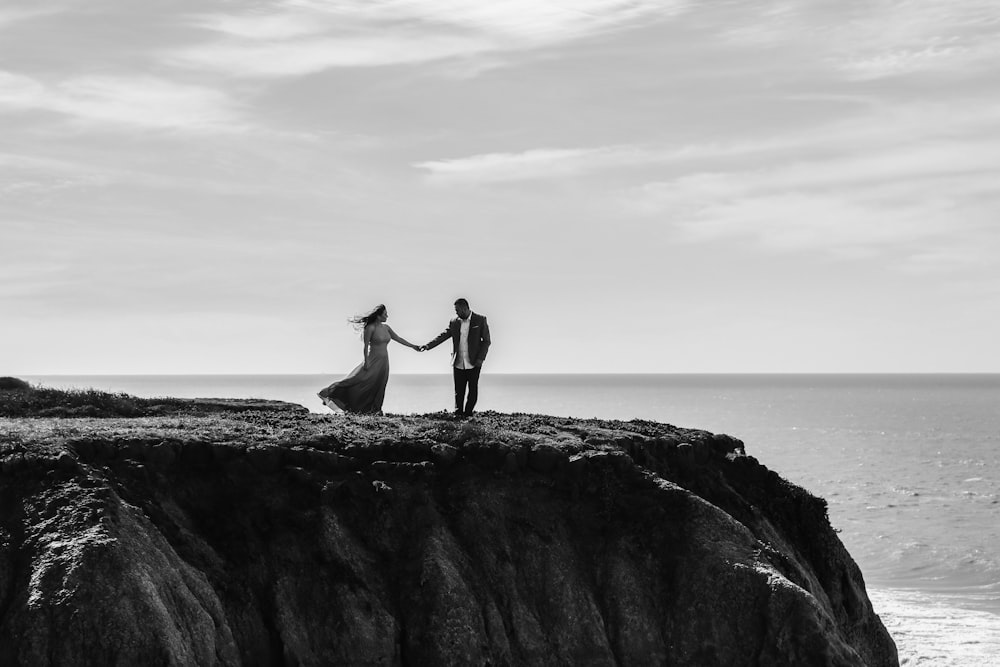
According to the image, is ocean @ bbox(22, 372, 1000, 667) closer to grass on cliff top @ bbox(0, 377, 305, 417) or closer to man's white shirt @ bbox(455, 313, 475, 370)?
grass on cliff top @ bbox(0, 377, 305, 417)

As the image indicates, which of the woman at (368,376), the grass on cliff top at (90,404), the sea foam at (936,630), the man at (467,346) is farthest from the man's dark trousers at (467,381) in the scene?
the sea foam at (936,630)

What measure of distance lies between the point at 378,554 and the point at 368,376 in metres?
10.00

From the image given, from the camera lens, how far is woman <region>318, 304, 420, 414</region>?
30.0m

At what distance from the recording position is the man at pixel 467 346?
2816cm

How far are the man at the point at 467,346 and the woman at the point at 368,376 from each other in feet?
6.41

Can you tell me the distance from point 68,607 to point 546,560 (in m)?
8.06

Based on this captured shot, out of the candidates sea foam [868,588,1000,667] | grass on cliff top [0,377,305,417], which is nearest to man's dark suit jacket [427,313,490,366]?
grass on cliff top [0,377,305,417]

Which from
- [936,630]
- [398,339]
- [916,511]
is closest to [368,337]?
[398,339]

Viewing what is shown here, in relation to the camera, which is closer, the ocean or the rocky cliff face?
the rocky cliff face

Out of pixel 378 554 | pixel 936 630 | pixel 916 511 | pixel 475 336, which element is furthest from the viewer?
pixel 916 511

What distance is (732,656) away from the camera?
2041 cm

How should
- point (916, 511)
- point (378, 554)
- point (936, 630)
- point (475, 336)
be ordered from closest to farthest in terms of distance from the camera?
1. point (378, 554)
2. point (475, 336)
3. point (936, 630)
4. point (916, 511)

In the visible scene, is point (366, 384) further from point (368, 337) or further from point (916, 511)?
point (916, 511)

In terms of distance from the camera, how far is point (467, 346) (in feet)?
92.9
